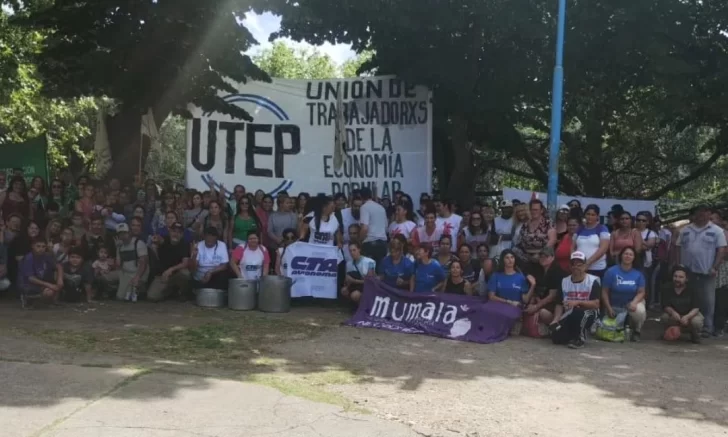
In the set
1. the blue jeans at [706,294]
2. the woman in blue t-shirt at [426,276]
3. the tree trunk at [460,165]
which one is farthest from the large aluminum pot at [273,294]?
the tree trunk at [460,165]

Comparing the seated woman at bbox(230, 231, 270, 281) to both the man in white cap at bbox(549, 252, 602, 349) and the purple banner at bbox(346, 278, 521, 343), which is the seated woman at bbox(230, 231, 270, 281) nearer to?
the purple banner at bbox(346, 278, 521, 343)

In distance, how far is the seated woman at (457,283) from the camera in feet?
32.2

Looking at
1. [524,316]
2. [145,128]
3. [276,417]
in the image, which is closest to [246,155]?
[145,128]

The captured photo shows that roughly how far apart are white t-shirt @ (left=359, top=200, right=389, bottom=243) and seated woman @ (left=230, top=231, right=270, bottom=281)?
160 centimetres

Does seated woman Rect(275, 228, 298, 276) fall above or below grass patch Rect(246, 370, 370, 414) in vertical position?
Result: above

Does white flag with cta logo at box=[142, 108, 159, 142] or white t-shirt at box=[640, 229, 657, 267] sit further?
white flag with cta logo at box=[142, 108, 159, 142]

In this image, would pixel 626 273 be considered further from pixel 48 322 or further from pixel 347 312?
pixel 48 322

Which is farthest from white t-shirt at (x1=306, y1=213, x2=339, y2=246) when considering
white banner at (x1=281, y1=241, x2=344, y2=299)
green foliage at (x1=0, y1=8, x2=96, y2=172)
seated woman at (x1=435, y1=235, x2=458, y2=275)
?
green foliage at (x1=0, y1=8, x2=96, y2=172)

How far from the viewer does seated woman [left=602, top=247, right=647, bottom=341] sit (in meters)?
9.09

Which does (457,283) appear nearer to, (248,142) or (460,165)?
(460,165)

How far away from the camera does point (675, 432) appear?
5387 mm

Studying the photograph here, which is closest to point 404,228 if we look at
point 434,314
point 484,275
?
point 484,275

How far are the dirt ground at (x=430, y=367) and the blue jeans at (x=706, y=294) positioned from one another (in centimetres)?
51

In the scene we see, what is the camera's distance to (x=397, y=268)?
33.8 ft
